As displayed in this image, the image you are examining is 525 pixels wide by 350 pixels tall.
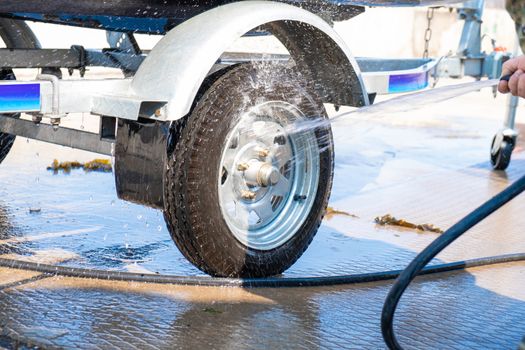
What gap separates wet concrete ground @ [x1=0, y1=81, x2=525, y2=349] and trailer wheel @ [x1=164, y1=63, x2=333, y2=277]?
21 cm

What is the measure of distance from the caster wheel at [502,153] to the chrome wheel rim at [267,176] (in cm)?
376

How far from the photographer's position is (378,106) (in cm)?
382

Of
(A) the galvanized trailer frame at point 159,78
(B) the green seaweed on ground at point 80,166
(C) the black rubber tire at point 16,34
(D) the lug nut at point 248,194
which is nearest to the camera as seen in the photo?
(A) the galvanized trailer frame at point 159,78

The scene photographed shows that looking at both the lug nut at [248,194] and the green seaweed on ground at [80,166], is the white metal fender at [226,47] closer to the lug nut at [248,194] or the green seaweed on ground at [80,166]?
the lug nut at [248,194]

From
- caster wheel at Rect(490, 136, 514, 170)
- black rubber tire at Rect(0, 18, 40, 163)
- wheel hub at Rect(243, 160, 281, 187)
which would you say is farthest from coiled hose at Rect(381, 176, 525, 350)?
caster wheel at Rect(490, 136, 514, 170)

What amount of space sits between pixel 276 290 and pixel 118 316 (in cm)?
77

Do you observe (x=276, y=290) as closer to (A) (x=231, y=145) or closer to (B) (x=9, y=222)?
(A) (x=231, y=145)

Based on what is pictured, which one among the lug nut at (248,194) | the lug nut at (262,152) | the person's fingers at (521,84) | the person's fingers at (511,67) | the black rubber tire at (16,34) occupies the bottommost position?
the lug nut at (248,194)

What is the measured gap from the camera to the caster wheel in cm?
782

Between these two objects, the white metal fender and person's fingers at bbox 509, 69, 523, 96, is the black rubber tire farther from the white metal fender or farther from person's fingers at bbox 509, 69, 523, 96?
person's fingers at bbox 509, 69, 523, 96

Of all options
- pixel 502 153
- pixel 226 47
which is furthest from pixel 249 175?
pixel 502 153

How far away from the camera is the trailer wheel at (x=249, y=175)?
3.89m

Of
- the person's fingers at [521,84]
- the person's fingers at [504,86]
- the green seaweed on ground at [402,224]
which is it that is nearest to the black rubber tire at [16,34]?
the green seaweed on ground at [402,224]

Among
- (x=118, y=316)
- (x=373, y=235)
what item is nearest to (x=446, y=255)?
(x=373, y=235)
